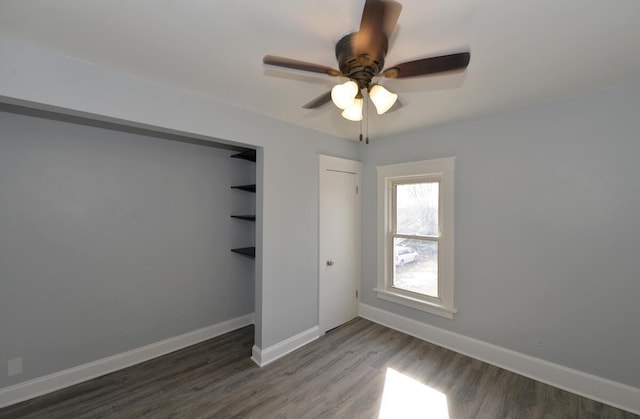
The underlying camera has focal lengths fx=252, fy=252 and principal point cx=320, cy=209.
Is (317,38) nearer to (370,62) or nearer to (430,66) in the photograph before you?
(370,62)

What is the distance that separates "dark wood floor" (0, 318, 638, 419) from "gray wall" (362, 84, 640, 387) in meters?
0.38

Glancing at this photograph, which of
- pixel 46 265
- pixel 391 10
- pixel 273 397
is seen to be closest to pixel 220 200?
pixel 46 265

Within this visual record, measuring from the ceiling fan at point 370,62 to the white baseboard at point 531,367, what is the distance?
2.65 metres

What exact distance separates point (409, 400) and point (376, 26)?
8.54ft

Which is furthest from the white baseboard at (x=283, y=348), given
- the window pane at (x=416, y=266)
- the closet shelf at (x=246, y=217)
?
the closet shelf at (x=246, y=217)

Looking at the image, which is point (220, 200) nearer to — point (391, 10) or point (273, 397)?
point (273, 397)

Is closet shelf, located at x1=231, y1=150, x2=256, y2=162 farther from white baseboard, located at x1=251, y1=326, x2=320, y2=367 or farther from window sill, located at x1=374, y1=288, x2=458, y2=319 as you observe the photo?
window sill, located at x1=374, y1=288, x2=458, y2=319

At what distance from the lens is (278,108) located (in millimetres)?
2428

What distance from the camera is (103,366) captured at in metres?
2.38

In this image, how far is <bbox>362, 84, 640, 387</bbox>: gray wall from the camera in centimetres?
197

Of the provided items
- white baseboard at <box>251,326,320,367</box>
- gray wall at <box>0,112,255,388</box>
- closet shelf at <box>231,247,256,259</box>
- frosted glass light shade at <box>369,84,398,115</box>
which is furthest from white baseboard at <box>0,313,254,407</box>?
frosted glass light shade at <box>369,84,398,115</box>

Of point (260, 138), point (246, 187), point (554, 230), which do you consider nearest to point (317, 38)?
point (260, 138)

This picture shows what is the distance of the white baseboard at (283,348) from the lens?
8.38 ft

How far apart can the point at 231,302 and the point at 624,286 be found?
12.6 ft
